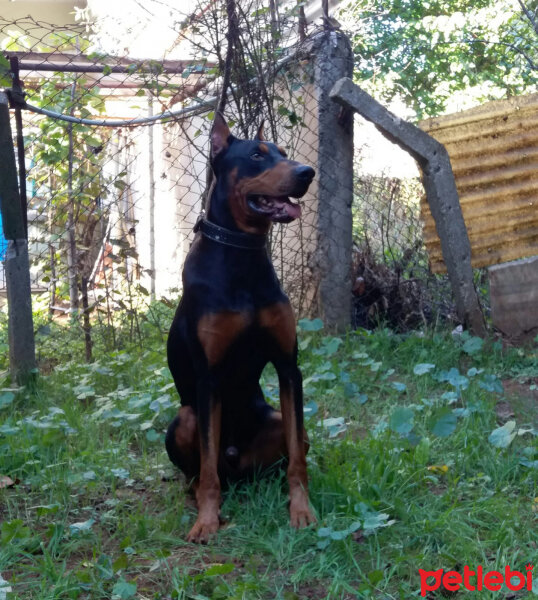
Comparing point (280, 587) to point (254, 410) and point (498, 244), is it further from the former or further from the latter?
point (498, 244)

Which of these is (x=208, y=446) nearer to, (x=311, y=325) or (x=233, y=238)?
(x=233, y=238)

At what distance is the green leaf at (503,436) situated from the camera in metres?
3.27

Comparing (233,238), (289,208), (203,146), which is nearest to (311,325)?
(203,146)

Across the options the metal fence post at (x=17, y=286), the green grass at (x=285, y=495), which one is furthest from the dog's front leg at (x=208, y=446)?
the metal fence post at (x=17, y=286)

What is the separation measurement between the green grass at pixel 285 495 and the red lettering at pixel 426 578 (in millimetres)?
29

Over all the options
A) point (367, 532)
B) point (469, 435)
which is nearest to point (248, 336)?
point (367, 532)

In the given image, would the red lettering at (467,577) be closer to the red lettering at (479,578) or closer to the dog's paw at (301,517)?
the red lettering at (479,578)

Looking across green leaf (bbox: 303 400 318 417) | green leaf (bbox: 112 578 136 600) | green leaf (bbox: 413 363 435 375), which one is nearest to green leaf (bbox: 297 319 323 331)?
green leaf (bbox: 413 363 435 375)

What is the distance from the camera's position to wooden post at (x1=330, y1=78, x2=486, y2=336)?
4.98 metres

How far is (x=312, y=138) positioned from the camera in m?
5.66

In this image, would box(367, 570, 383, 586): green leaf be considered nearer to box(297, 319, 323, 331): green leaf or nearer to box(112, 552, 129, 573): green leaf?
box(112, 552, 129, 573): green leaf

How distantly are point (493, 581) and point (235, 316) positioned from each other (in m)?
1.27

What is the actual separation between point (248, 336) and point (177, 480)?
84 centimetres

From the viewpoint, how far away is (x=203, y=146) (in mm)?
5621
